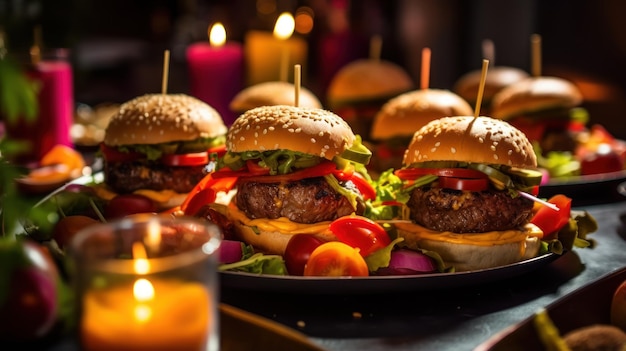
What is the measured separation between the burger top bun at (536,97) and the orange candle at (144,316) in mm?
3576

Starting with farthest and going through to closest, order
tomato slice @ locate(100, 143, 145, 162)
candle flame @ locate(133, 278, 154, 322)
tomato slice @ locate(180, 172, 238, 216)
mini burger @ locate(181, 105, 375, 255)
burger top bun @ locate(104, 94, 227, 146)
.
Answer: tomato slice @ locate(100, 143, 145, 162) < burger top bun @ locate(104, 94, 227, 146) < tomato slice @ locate(180, 172, 238, 216) < mini burger @ locate(181, 105, 375, 255) < candle flame @ locate(133, 278, 154, 322)

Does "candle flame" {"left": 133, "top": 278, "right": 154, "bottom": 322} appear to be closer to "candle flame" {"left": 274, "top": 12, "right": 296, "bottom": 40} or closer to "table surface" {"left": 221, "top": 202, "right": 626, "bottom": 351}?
"table surface" {"left": 221, "top": 202, "right": 626, "bottom": 351}

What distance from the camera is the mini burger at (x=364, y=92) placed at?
5328 millimetres

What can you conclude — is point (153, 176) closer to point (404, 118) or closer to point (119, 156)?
point (119, 156)

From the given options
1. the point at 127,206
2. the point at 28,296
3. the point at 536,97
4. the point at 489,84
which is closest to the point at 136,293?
the point at 28,296

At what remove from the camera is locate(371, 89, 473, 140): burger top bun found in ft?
13.5

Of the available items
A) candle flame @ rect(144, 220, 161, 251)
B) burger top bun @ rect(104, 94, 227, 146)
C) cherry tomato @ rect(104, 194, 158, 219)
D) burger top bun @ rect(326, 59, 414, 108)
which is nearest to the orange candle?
candle flame @ rect(144, 220, 161, 251)

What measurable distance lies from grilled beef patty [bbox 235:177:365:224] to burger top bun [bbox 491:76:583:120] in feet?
6.95

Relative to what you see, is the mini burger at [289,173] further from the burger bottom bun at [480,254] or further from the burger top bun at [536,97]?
the burger top bun at [536,97]

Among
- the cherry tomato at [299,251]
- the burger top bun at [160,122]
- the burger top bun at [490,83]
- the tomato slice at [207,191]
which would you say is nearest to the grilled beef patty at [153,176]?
the burger top bun at [160,122]

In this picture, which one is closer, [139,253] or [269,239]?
[139,253]

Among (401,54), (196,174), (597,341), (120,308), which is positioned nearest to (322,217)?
(196,174)

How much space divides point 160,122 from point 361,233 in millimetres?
1180

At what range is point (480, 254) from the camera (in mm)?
2711
